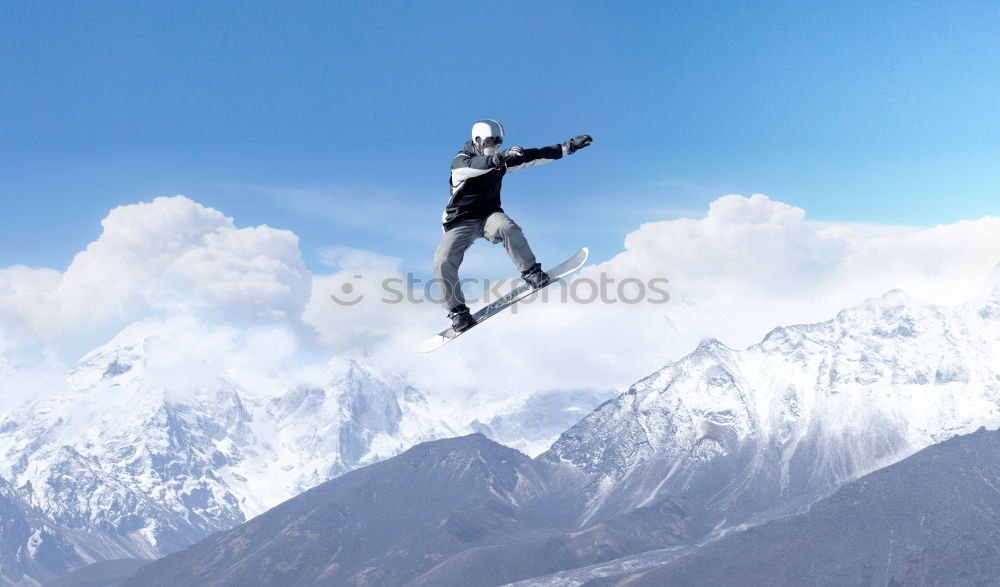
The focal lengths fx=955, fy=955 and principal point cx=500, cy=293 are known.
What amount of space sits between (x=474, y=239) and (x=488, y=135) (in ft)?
11.6

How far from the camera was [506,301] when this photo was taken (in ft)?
101

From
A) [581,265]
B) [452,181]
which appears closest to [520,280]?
[581,265]

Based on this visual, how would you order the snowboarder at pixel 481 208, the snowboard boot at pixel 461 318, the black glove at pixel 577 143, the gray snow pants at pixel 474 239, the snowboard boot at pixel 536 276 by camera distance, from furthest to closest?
the snowboard boot at pixel 461 318
the snowboard boot at pixel 536 276
the gray snow pants at pixel 474 239
the snowboarder at pixel 481 208
the black glove at pixel 577 143

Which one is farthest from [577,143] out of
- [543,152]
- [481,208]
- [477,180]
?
[481,208]

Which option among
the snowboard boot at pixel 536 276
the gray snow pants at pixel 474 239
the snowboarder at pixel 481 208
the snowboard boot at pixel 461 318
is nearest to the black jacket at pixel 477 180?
the snowboarder at pixel 481 208

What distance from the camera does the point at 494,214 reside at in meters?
27.3

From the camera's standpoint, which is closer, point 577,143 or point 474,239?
point 577,143

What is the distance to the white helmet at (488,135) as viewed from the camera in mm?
25641

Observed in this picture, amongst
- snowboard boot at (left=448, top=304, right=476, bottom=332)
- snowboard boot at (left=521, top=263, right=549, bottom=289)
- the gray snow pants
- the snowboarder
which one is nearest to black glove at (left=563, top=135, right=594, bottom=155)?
the snowboarder

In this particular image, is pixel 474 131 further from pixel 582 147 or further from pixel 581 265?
pixel 581 265

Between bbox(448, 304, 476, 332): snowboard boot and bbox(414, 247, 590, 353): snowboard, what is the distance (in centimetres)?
11

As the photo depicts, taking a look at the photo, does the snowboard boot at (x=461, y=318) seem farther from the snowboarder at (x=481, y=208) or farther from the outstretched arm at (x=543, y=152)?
the outstretched arm at (x=543, y=152)

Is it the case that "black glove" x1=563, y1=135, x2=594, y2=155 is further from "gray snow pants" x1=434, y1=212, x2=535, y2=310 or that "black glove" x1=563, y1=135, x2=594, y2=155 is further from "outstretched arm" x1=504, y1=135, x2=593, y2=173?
"gray snow pants" x1=434, y1=212, x2=535, y2=310

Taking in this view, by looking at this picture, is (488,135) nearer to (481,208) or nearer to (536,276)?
(481,208)
